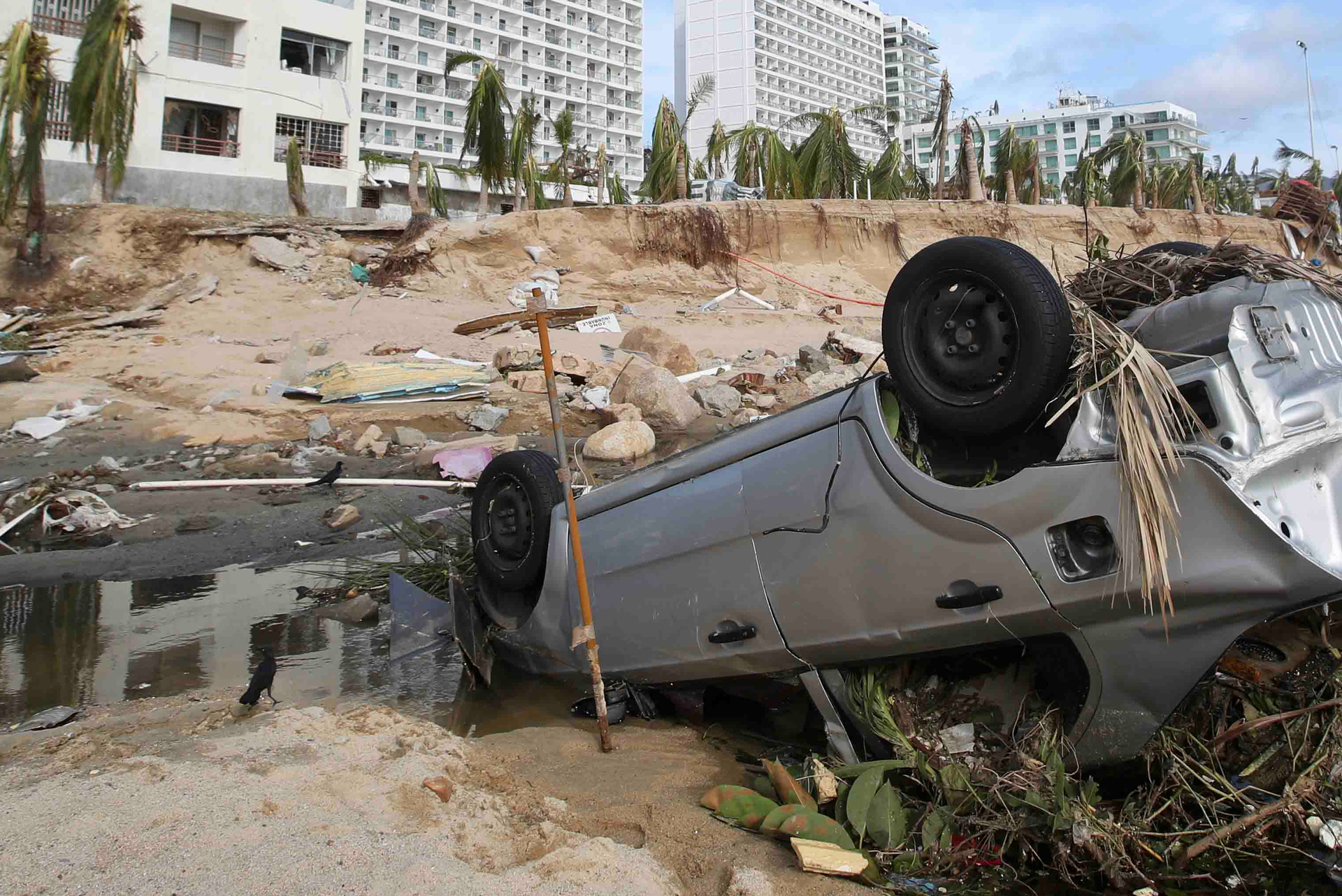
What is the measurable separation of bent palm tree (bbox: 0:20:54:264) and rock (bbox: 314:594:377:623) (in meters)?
20.0

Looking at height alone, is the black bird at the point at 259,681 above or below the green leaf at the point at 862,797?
above

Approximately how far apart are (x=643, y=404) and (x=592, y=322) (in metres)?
7.12

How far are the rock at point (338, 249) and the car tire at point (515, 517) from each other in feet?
63.2

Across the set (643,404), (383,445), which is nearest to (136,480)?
(383,445)

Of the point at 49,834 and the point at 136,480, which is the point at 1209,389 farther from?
the point at 136,480

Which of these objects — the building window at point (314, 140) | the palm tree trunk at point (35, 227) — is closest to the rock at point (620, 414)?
the palm tree trunk at point (35, 227)

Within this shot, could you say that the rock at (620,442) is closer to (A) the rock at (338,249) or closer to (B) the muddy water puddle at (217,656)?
(B) the muddy water puddle at (217,656)

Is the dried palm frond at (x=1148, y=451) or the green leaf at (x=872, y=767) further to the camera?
the green leaf at (x=872, y=767)

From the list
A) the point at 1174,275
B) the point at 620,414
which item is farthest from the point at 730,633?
the point at 620,414

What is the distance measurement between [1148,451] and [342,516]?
7.71 meters

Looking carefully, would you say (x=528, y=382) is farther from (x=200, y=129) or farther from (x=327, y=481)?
(x=200, y=129)

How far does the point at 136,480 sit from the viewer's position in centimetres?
965

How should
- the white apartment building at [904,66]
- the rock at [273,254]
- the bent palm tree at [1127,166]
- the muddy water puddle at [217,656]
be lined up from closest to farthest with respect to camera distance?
the muddy water puddle at [217,656], the rock at [273,254], the bent palm tree at [1127,166], the white apartment building at [904,66]

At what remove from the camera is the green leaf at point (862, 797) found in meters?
2.61
